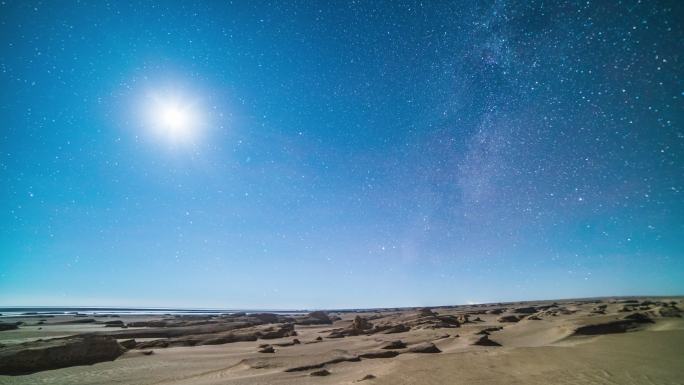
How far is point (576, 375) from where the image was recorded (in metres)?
10.1

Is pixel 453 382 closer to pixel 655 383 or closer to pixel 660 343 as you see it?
pixel 655 383

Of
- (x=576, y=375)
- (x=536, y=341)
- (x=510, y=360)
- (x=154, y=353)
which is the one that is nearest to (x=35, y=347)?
(x=154, y=353)

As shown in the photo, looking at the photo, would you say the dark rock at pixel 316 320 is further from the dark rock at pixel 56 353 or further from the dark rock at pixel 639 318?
the dark rock at pixel 639 318

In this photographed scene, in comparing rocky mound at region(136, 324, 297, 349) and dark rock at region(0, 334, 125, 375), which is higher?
dark rock at region(0, 334, 125, 375)

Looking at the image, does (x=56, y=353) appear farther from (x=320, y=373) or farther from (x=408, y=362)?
(x=408, y=362)

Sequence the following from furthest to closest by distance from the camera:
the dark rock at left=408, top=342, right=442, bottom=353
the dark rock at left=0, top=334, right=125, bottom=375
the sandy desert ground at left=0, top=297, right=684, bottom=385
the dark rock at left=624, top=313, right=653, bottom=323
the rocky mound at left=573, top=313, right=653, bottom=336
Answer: the dark rock at left=624, top=313, right=653, bottom=323 < the rocky mound at left=573, top=313, right=653, bottom=336 < the dark rock at left=408, top=342, right=442, bottom=353 < the dark rock at left=0, top=334, right=125, bottom=375 < the sandy desert ground at left=0, top=297, right=684, bottom=385

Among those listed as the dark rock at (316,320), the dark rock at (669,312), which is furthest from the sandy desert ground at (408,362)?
the dark rock at (316,320)

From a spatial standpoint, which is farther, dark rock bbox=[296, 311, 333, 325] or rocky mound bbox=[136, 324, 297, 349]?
dark rock bbox=[296, 311, 333, 325]

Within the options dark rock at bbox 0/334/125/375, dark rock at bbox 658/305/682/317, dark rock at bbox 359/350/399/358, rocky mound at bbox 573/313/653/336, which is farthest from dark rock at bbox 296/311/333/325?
dark rock at bbox 658/305/682/317

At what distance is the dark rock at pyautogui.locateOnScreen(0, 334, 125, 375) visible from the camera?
47.6 ft

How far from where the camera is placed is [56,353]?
15672 millimetres

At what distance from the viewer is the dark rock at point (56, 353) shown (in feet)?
47.6

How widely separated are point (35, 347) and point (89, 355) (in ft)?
7.63

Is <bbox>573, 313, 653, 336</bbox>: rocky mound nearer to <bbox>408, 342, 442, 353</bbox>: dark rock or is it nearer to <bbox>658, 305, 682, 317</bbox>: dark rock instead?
<bbox>658, 305, 682, 317</bbox>: dark rock
